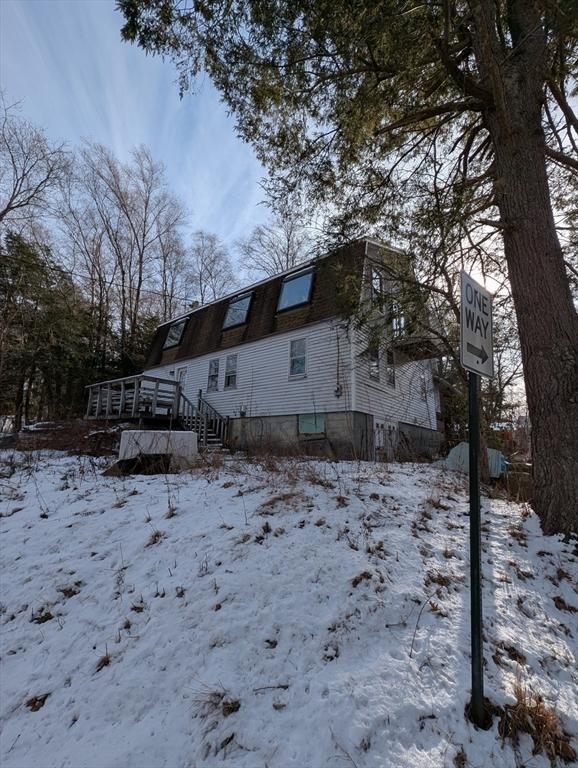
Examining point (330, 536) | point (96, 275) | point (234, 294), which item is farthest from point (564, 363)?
point (96, 275)

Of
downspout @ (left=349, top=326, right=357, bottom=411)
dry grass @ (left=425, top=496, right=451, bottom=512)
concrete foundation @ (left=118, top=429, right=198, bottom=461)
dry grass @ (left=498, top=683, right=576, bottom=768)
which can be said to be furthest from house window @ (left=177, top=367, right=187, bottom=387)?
dry grass @ (left=498, top=683, right=576, bottom=768)

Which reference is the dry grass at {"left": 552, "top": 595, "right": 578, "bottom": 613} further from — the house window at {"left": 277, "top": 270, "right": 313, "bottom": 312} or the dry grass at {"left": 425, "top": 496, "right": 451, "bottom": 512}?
the house window at {"left": 277, "top": 270, "right": 313, "bottom": 312}

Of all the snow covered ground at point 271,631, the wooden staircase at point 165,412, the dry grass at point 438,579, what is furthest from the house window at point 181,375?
the dry grass at point 438,579

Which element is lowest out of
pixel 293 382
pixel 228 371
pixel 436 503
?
pixel 436 503

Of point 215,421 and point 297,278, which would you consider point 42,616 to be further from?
point 297,278

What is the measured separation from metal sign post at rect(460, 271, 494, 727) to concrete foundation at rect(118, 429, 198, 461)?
5819 mm

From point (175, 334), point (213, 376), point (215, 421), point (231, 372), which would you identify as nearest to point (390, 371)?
point (231, 372)

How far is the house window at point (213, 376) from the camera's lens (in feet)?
52.7

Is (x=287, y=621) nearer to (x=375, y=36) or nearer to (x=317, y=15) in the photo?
(x=375, y=36)

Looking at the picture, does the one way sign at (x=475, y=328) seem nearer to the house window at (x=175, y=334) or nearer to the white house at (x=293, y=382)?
the white house at (x=293, y=382)

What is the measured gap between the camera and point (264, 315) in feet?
48.5

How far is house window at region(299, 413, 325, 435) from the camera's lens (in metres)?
12.2

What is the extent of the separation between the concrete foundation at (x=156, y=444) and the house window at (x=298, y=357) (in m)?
6.22

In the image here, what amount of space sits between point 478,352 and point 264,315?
12894 mm
